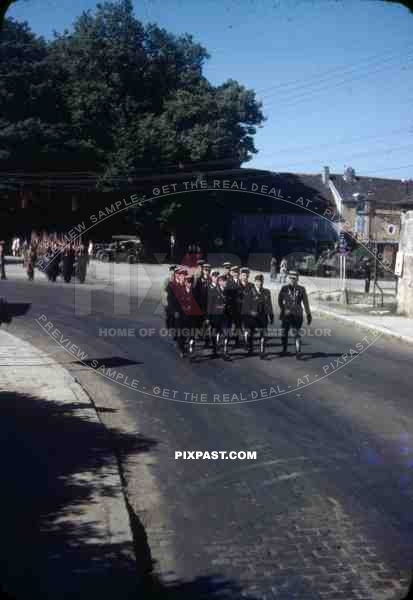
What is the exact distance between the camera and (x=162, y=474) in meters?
6.93

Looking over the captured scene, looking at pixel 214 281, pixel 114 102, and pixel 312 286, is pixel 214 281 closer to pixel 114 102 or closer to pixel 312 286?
pixel 114 102

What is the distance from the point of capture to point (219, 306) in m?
13.3

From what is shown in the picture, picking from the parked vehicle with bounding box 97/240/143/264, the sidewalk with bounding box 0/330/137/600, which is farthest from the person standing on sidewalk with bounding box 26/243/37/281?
the sidewalk with bounding box 0/330/137/600

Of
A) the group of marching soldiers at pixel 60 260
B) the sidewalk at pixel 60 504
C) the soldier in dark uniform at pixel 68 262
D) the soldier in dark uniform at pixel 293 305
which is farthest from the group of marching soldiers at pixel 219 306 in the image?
the soldier in dark uniform at pixel 68 262

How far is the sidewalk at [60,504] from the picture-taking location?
14.3ft

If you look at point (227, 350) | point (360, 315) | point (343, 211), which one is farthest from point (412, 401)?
point (343, 211)

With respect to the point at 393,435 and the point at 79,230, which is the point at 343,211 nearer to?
the point at 79,230

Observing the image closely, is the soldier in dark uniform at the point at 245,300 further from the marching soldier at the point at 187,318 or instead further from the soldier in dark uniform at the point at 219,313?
the marching soldier at the point at 187,318

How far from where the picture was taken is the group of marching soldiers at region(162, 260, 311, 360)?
13289 mm

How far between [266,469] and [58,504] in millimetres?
2219

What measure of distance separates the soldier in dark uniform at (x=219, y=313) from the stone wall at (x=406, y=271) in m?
10.3

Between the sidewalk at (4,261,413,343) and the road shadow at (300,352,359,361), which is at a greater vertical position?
the sidewalk at (4,261,413,343)

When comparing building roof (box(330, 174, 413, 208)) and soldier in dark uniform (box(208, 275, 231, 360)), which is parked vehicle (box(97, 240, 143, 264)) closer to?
soldier in dark uniform (box(208, 275, 231, 360))

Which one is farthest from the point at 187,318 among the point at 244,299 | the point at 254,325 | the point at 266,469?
the point at 266,469
